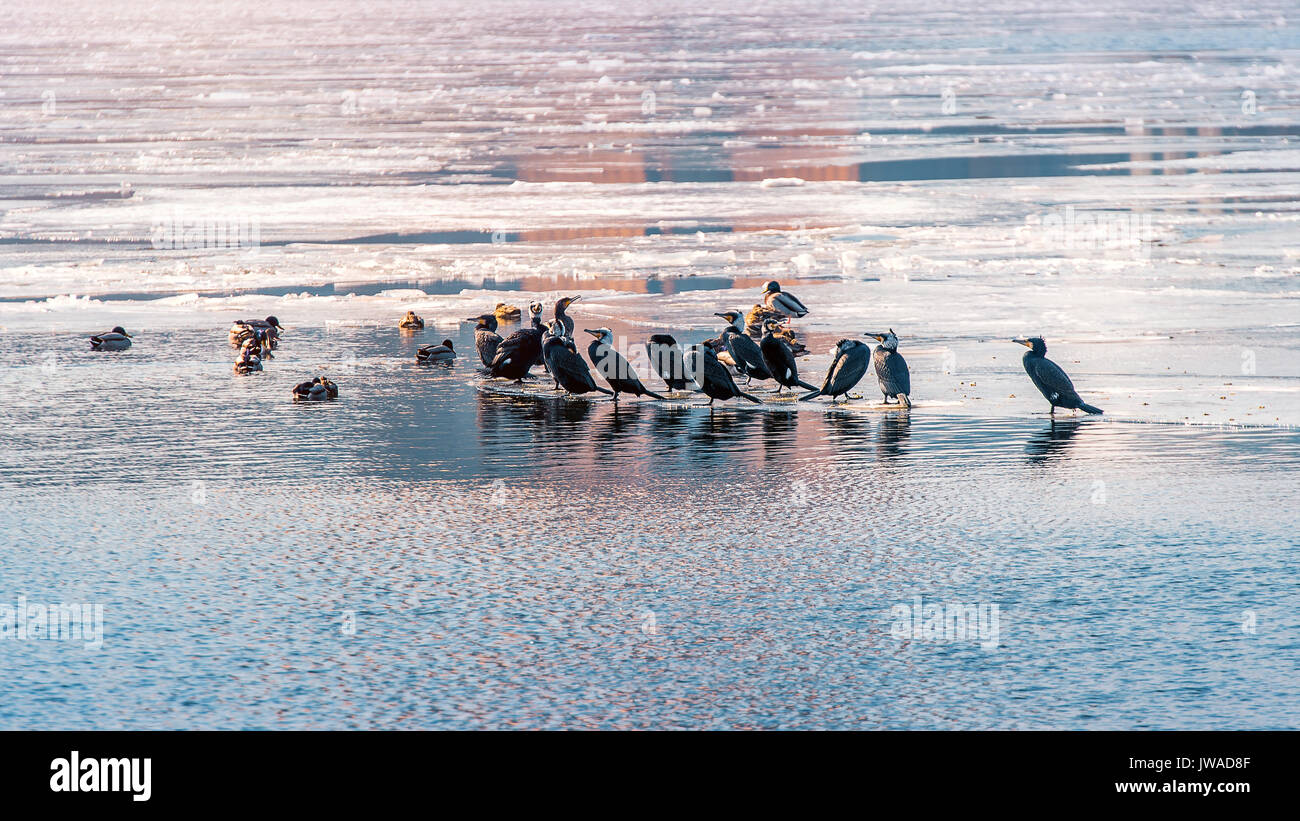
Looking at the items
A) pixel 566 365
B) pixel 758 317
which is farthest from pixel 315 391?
pixel 758 317

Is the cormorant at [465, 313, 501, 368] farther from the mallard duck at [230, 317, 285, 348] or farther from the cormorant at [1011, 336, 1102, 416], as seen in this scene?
the cormorant at [1011, 336, 1102, 416]

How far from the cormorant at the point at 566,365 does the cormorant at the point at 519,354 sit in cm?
45

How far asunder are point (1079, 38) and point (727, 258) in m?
66.2

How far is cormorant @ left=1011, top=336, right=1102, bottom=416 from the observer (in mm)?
12172

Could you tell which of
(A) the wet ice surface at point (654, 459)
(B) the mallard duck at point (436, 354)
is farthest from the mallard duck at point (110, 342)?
(B) the mallard duck at point (436, 354)

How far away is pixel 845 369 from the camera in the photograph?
514 inches

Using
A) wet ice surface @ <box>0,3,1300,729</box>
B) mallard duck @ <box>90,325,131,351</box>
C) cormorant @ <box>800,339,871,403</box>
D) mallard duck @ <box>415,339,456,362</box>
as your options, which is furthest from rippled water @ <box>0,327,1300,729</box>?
mallard duck @ <box>90,325,131,351</box>

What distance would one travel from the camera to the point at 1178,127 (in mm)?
41562

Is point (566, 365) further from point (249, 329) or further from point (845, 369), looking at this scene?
point (249, 329)

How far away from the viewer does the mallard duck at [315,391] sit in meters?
13.2

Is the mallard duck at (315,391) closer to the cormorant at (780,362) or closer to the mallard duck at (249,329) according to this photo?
the mallard duck at (249,329)

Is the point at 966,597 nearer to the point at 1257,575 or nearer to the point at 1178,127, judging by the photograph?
the point at 1257,575

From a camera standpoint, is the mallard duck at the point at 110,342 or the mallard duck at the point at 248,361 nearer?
the mallard duck at the point at 248,361

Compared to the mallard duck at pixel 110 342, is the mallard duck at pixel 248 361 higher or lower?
lower
